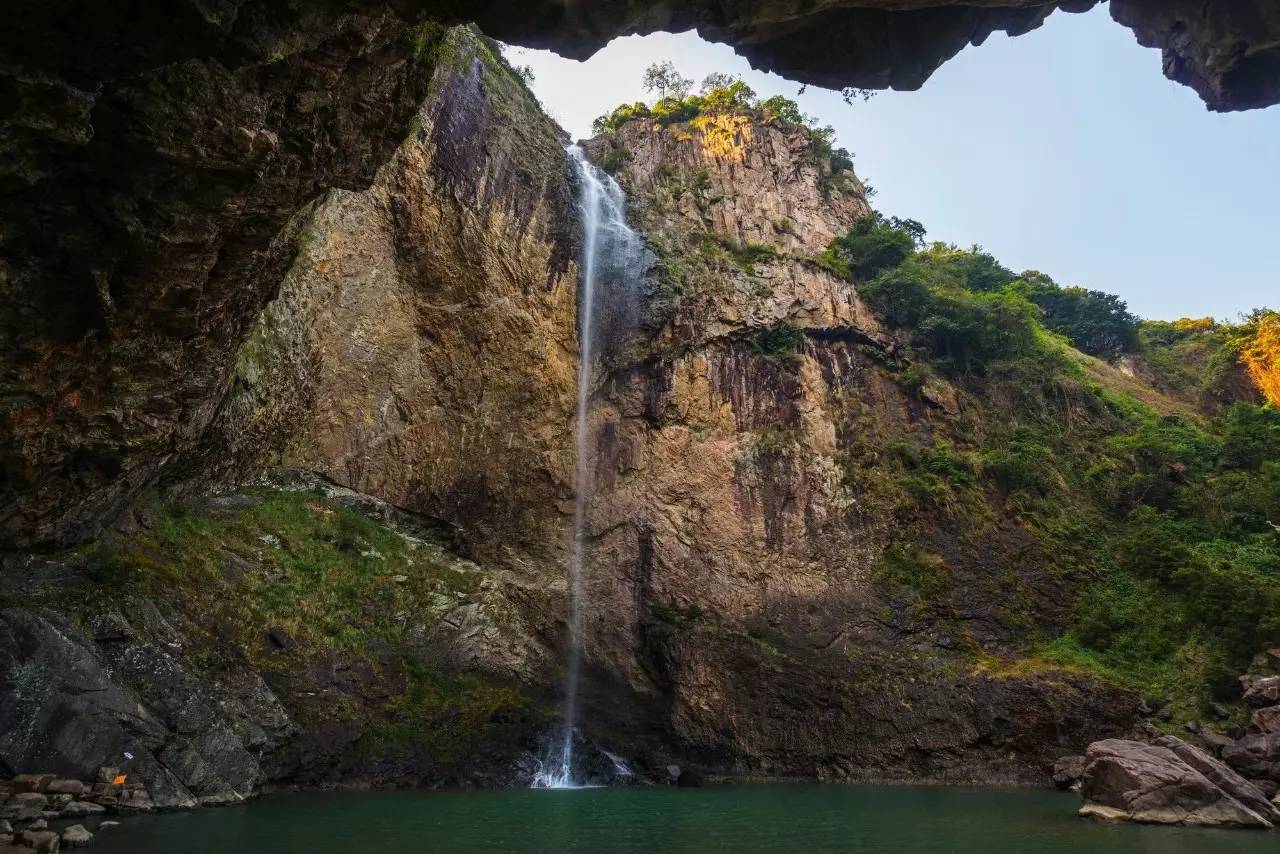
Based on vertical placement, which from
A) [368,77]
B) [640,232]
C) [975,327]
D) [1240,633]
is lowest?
[1240,633]

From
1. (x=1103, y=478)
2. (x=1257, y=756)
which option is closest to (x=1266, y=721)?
(x=1257, y=756)

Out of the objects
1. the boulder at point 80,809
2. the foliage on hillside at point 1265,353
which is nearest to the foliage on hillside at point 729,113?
the foliage on hillside at point 1265,353

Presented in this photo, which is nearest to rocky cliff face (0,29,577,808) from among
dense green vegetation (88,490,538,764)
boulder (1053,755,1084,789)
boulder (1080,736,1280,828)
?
dense green vegetation (88,490,538,764)

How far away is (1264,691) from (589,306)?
779 inches

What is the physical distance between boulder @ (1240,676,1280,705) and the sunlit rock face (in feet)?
45.5

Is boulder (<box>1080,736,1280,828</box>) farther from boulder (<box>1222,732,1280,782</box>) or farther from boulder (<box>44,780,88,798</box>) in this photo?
boulder (<box>44,780,88,798</box>)

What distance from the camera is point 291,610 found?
1608cm

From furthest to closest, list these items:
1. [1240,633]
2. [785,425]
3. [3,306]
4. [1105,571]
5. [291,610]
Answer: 1. [785,425]
2. [1105,571]
3. [1240,633]
4. [291,610]
5. [3,306]

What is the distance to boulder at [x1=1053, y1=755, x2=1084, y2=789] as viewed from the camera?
17.0m

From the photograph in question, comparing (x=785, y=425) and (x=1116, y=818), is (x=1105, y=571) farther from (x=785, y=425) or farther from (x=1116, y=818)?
(x=1116, y=818)

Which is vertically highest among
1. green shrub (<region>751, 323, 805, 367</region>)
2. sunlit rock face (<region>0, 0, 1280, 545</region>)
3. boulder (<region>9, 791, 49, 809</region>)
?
green shrub (<region>751, 323, 805, 367</region>)

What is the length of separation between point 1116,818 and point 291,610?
1577cm

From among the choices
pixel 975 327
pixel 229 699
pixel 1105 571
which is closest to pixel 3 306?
pixel 229 699

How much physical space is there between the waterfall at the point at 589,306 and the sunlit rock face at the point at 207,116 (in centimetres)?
1330
